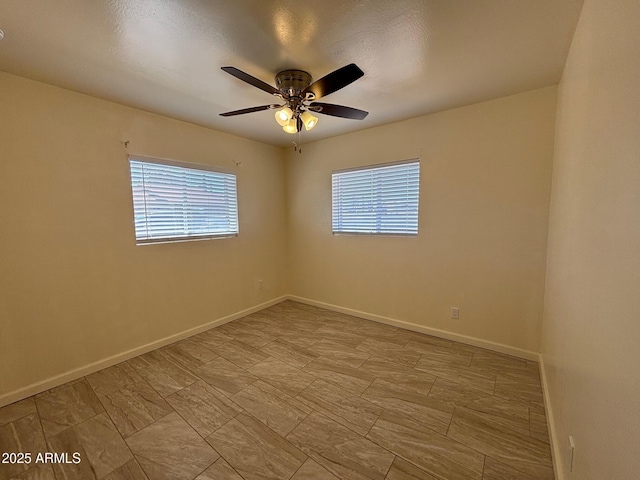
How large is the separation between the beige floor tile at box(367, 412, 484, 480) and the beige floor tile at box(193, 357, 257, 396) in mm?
1082

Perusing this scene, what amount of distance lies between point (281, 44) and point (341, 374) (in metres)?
2.49

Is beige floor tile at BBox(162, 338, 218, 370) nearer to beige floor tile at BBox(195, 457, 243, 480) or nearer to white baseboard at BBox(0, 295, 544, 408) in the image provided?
white baseboard at BBox(0, 295, 544, 408)

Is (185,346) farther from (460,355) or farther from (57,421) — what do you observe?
(460,355)

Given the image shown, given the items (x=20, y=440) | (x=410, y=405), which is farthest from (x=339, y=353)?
(x=20, y=440)

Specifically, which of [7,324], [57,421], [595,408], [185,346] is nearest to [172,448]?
[57,421]

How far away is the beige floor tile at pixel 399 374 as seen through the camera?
6.61ft

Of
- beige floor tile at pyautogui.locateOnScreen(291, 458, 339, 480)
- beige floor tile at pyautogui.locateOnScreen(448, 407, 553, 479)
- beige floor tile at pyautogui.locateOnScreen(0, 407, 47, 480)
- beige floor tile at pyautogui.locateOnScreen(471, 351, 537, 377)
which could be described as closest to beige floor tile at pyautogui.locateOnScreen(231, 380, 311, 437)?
beige floor tile at pyautogui.locateOnScreen(291, 458, 339, 480)

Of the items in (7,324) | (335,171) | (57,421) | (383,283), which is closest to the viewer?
(57,421)

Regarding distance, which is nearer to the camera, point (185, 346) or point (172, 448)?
point (172, 448)

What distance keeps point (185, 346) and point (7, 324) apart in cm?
132

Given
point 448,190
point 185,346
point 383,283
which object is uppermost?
point 448,190

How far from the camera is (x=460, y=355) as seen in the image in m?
2.44

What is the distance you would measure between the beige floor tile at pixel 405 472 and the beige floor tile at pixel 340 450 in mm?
30

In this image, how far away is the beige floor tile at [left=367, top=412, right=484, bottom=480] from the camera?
1336 millimetres
